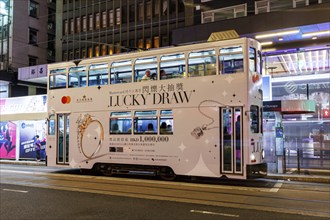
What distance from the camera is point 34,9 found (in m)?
44.0

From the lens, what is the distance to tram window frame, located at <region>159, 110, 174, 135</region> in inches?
516

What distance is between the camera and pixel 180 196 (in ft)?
33.9

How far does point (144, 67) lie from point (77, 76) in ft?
10.9

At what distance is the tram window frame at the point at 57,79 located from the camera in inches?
624

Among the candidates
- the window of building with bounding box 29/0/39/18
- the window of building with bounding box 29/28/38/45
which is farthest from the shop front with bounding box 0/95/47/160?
the window of building with bounding box 29/0/39/18

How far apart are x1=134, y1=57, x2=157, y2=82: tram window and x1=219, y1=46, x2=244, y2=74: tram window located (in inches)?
102

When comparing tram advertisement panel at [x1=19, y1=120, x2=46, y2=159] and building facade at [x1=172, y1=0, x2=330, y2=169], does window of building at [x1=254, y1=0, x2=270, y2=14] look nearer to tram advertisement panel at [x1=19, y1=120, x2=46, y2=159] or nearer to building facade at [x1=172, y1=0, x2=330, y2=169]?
building facade at [x1=172, y1=0, x2=330, y2=169]

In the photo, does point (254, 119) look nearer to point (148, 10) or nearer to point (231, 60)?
point (231, 60)

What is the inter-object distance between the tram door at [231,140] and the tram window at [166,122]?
6.31 feet

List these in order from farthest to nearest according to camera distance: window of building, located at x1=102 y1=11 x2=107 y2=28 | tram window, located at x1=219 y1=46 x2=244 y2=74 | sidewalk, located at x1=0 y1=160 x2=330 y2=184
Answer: window of building, located at x1=102 y1=11 x2=107 y2=28
sidewalk, located at x1=0 y1=160 x2=330 y2=184
tram window, located at x1=219 y1=46 x2=244 y2=74

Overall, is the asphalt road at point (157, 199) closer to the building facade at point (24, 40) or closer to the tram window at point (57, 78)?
the tram window at point (57, 78)

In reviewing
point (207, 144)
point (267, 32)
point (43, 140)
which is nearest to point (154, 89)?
point (207, 144)

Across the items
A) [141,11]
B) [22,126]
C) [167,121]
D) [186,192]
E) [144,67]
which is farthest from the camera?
[141,11]

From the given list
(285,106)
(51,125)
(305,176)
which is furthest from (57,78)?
(305,176)
